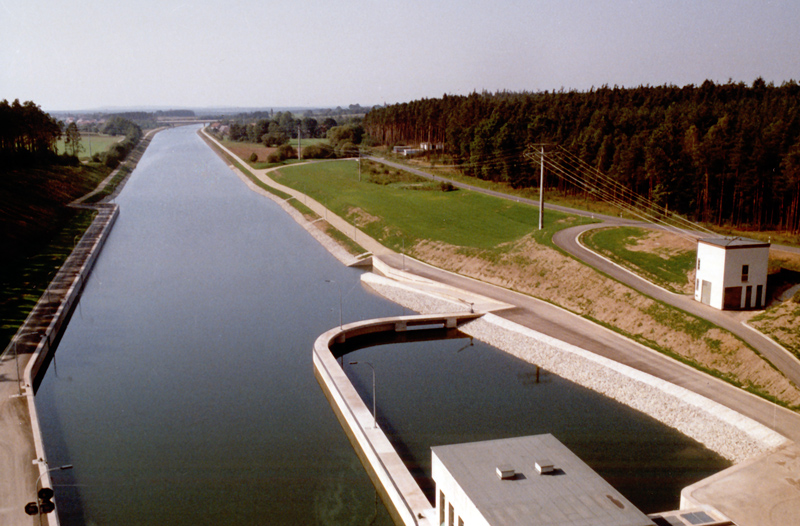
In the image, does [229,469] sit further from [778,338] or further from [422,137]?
[422,137]

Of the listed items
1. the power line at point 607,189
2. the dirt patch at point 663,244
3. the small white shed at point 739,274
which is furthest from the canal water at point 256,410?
the power line at point 607,189

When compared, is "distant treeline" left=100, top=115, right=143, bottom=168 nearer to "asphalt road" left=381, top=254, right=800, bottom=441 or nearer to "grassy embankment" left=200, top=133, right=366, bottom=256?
"grassy embankment" left=200, top=133, right=366, bottom=256

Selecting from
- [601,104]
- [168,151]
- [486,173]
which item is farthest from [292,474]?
[168,151]

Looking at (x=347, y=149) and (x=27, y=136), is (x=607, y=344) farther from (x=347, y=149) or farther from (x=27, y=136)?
(x=347, y=149)

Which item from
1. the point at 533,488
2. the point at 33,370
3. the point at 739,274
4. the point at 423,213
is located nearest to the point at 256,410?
the point at 33,370

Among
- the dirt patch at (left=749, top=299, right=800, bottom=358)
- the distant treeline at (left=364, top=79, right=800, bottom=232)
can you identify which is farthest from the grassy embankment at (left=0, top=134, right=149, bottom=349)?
the distant treeline at (left=364, top=79, right=800, bottom=232)

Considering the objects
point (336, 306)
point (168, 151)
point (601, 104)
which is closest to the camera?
point (336, 306)
